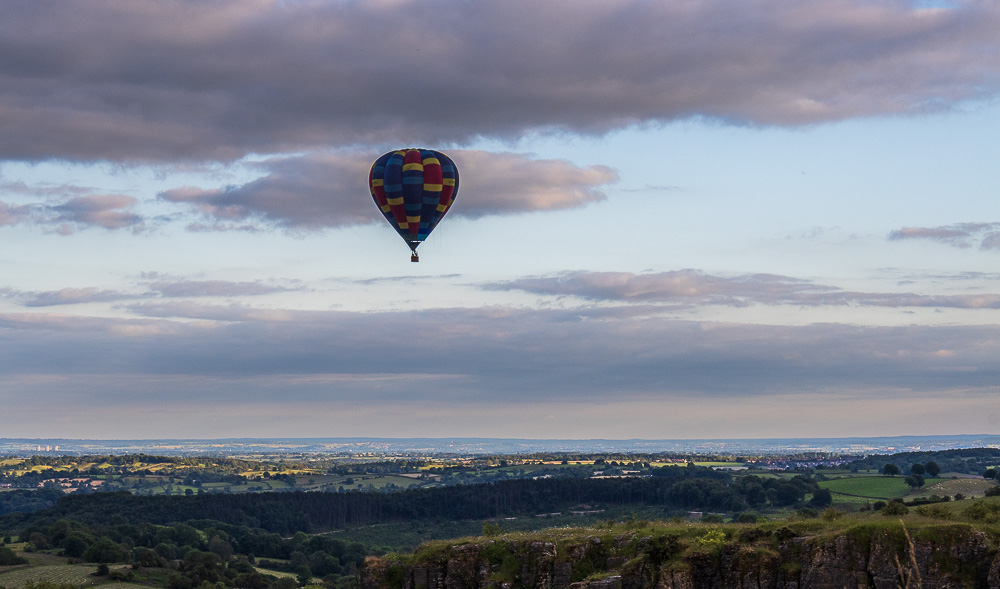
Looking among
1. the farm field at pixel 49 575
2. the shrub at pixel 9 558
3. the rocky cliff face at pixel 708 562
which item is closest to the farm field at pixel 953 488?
the rocky cliff face at pixel 708 562

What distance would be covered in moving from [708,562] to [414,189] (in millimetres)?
59869

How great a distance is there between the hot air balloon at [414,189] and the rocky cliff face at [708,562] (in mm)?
45286

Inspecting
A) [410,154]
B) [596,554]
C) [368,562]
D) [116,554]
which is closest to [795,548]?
[596,554]

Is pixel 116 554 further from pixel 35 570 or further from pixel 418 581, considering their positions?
pixel 418 581

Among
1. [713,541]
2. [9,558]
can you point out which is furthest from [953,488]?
[9,558]

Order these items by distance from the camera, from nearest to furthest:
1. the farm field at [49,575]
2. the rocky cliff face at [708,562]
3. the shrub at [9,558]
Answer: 1. the rocky cliff face at [708,562]
2. the farm field at [49,575]
3. the shrub at [9,558]

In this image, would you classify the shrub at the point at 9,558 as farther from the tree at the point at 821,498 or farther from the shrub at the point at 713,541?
the shrub at the point at 713,541

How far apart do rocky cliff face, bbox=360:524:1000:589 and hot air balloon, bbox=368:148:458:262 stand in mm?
45286

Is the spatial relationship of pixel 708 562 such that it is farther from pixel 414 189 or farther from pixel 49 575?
pixel 49 575

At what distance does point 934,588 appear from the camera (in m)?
45.6

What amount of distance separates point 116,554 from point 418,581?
14911 cm

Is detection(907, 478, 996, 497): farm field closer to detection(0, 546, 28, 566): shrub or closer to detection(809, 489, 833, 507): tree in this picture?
detection(809, 489, 833, 507): tree

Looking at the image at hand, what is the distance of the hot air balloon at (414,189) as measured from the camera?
104062mm

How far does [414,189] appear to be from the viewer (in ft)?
341
